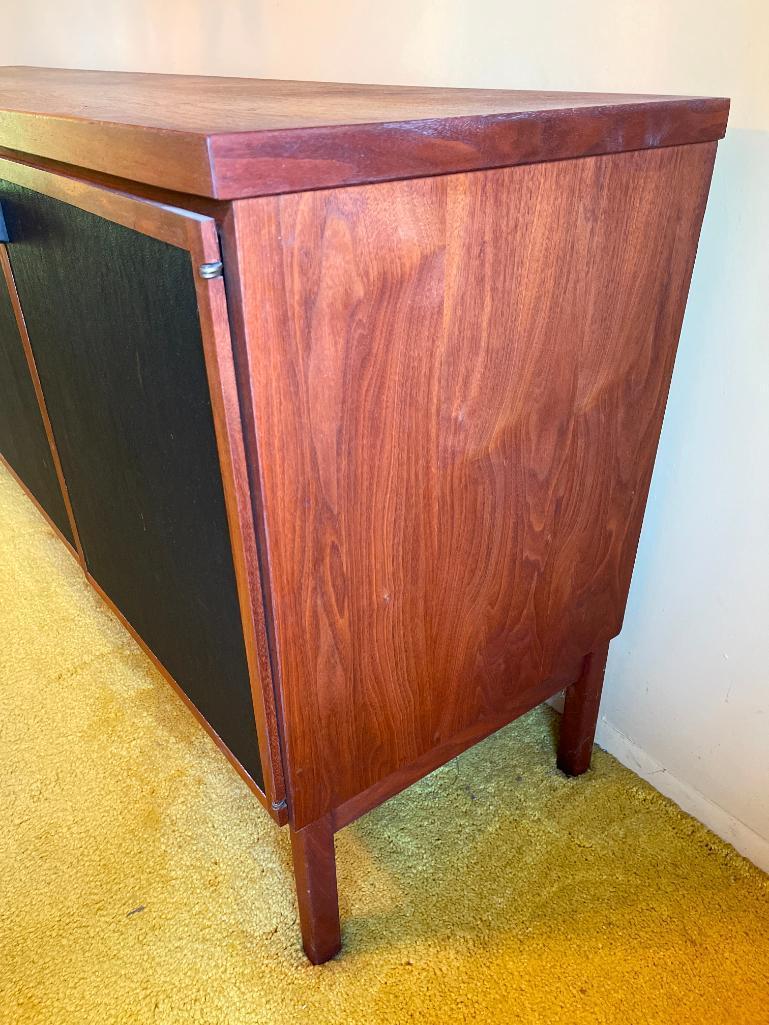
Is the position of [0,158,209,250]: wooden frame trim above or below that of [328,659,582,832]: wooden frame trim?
above

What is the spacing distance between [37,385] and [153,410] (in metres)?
0.42

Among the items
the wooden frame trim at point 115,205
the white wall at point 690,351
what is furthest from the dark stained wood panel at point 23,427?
the white wall at point 690,351

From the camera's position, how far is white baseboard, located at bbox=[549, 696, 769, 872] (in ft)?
3.01

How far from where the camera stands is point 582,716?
976 millimetres

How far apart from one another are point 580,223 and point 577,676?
56 centimetres

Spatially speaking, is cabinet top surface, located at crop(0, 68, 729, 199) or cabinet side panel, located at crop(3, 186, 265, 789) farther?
cabinet side panel, located at crop(3, 186, 265, 789)

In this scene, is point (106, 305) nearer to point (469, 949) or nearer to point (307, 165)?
point (307, 165)

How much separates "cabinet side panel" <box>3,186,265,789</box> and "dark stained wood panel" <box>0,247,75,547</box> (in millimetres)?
94

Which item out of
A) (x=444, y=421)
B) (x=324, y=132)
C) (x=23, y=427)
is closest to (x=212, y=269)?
(x=324, y=132)

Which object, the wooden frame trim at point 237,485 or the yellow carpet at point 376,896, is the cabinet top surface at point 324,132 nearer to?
the wooden frame trim at point 237,485

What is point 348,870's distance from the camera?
3.03 ft

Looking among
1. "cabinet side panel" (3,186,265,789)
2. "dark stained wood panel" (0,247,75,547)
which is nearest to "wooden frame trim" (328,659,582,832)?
"cabinet side panel" (3,186,265,789)

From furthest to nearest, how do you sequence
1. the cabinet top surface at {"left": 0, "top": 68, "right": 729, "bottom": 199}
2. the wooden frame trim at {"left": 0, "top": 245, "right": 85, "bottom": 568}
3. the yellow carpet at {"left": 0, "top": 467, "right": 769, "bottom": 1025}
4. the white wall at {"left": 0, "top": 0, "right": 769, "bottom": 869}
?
the wooden frame trim at {"left": 0, "top": 245, "right": 85, "bottom": 568}
the yellow carpet at {"left": 0, "top": 467, "right": 769, "bottom": 1025}
the white wall at {"left": 0, "top": 0, "right": 769, "bottom": 869}
the cabinet top surface at {"left": 0, "top": 68, "right": 729, "bottom": 199}

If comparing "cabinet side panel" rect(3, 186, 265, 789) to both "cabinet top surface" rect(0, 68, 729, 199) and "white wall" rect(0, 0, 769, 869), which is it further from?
"white wall" rect(0, 0, 769, 869)
